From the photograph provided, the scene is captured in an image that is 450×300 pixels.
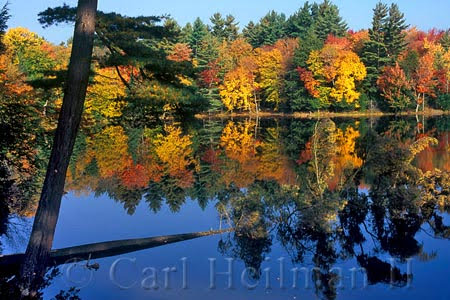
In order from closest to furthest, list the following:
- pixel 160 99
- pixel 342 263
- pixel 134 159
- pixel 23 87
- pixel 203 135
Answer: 1. pixel 160 99
2. pixel 342 263
3. pixel 23 87
4. pixel 134 159
5. pixel 203 135

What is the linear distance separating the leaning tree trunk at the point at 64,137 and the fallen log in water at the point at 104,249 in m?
1.01

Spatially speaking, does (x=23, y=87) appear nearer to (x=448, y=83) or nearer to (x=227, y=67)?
(x=227, y=67)

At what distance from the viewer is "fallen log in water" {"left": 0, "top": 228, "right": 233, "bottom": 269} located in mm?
7414

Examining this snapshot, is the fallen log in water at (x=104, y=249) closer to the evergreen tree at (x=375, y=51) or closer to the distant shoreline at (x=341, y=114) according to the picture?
the distant shoreline at (x=341, y=114)

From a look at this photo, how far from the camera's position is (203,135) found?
32281mm

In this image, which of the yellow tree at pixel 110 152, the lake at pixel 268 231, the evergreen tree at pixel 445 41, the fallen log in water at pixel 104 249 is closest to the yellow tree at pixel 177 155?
the lake at pixel 268 231

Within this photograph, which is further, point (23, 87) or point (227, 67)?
point (227, 67)

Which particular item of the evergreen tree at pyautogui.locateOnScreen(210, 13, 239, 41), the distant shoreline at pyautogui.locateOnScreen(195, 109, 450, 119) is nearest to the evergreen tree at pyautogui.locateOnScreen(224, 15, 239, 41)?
the evergreen tree at pyautogui.locateOnScreen(210, 13, 239, 41)

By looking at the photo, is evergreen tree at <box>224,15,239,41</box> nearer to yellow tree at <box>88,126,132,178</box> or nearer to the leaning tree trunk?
yellow tree at <box>88,126,132,178</box>

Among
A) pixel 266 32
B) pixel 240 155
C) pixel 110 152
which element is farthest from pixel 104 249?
pixel 266 32

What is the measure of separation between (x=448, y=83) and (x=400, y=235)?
42.3 metres

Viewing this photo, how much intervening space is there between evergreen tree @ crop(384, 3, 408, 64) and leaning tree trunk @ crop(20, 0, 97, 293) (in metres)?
46.4

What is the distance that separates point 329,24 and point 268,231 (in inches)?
2107

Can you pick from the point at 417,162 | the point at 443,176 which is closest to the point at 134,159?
the point at 417,162
